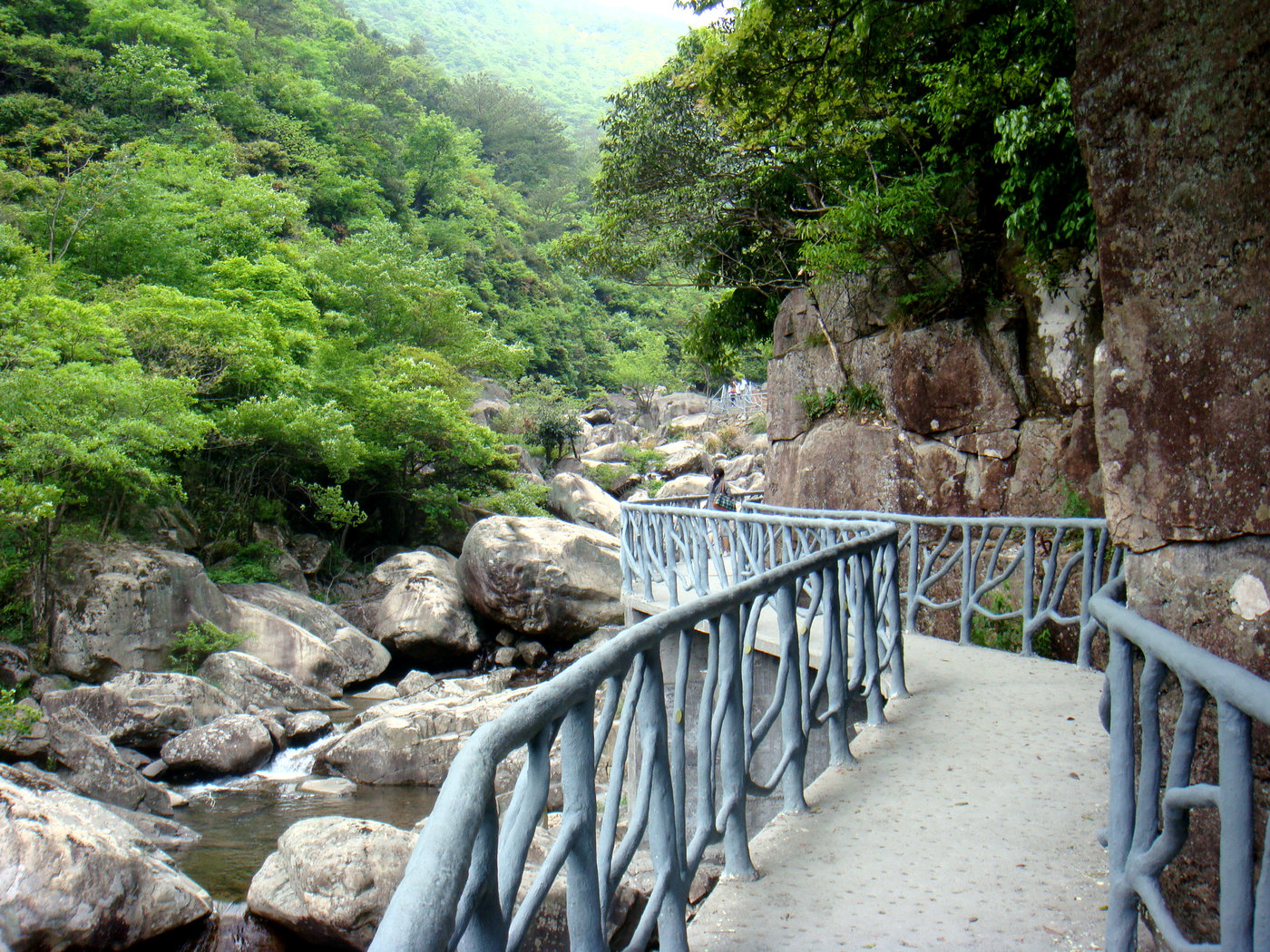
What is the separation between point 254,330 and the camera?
18.0m

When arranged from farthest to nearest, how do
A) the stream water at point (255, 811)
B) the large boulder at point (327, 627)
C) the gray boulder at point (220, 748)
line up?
the large boulder at point (327, 627) → the gray boulder at point (220, 748) → the stream water at point (255, 811)

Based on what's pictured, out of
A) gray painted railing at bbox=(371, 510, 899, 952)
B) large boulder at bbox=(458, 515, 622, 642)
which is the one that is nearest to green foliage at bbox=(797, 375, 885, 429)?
large boulder at bbox=(458, 515, 622, 642)

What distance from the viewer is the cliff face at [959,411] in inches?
391

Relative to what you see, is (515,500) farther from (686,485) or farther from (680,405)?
(680,405)

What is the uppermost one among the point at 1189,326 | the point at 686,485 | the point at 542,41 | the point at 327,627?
the point at 542,41

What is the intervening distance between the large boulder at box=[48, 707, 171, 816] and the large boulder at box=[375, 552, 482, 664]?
310 inches

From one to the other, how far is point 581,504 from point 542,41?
13299 centimetres

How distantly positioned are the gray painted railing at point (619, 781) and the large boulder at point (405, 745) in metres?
8.09

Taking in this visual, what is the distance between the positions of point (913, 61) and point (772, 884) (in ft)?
35.1

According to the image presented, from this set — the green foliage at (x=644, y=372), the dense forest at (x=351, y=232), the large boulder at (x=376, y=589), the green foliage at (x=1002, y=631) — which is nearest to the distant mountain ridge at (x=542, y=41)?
the green foliage at (x=644, y=372)

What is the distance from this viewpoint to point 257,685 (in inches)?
557

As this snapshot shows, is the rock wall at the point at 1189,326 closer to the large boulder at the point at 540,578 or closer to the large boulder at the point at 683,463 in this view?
the large boulder at the point at 540,578

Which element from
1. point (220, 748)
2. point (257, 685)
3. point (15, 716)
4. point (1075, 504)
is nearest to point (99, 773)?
point (15, 716)

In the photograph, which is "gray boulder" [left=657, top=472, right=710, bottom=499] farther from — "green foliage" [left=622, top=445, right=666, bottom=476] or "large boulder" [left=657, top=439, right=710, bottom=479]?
"green foliage" [left=622, top=445, right=666, bottom=476]
